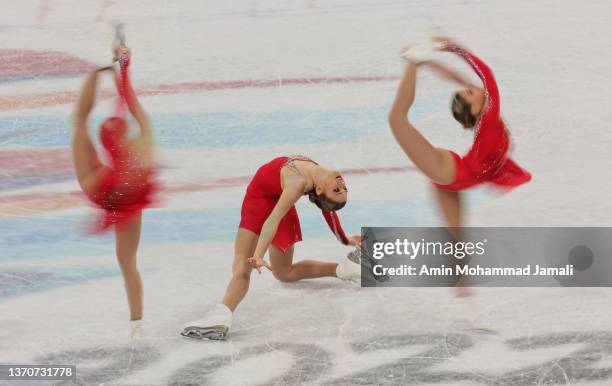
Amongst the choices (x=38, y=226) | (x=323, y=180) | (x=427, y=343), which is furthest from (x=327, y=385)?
(x=38, y=226)

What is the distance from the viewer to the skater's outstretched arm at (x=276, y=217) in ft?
18.3

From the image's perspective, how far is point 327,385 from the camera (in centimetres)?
521

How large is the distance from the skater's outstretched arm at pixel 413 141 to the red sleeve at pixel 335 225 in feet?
2.07

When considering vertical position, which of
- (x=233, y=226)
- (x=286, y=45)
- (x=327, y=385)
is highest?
(x=286, y=45)

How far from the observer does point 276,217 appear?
5.77 m

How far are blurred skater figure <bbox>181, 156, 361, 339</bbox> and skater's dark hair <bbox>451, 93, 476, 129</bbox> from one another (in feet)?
2.30

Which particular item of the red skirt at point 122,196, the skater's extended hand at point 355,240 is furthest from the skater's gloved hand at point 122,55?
the skater's extended hand at point 355,240

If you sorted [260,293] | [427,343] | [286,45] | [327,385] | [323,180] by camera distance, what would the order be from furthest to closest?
[286,45] → [260,293] → [323,180] → [427,343] → [327,385]

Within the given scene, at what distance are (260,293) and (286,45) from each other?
3.37 meters

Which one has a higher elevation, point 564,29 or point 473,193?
point 564,29

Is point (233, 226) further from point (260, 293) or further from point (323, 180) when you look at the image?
point (323, 180)

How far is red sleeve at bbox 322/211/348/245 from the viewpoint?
245 inches

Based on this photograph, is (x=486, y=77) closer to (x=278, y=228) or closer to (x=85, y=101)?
(x=278, y=228)

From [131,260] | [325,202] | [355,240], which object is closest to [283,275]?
[355,240]
